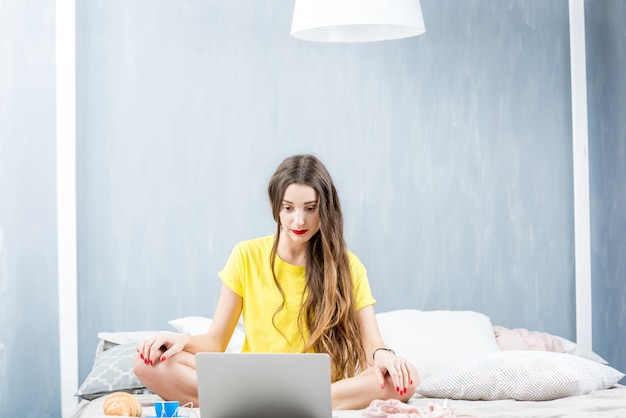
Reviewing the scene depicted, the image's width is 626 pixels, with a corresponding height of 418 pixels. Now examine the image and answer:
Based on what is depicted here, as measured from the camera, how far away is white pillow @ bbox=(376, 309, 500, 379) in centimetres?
293

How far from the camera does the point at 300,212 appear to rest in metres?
2.54

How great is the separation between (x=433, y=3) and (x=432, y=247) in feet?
3.23

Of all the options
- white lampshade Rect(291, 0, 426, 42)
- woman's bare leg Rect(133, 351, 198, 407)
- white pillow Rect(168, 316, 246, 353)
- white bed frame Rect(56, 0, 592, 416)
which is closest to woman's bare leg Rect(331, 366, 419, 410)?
woman's bare leg Rect(133, 351, 198, 407)

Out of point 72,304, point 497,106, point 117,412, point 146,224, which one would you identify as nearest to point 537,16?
point 497,106

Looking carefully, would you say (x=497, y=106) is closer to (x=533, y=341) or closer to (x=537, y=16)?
(x=537, y=16)

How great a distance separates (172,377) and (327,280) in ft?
1.71

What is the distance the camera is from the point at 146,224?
11.4 feet

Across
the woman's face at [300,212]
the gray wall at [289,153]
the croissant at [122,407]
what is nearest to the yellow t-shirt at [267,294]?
the woman's face at [300,212]

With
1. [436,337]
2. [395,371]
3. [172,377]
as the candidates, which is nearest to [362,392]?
[395,371]

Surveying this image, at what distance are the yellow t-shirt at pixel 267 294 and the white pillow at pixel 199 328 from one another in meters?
0.28

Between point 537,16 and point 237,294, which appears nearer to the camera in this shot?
point 237,294

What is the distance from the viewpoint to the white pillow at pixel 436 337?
2932 millimetres

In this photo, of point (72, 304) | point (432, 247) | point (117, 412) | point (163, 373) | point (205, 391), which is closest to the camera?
point (205, 391)

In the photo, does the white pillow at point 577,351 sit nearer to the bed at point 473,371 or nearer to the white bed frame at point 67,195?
the bed at point 473,371
